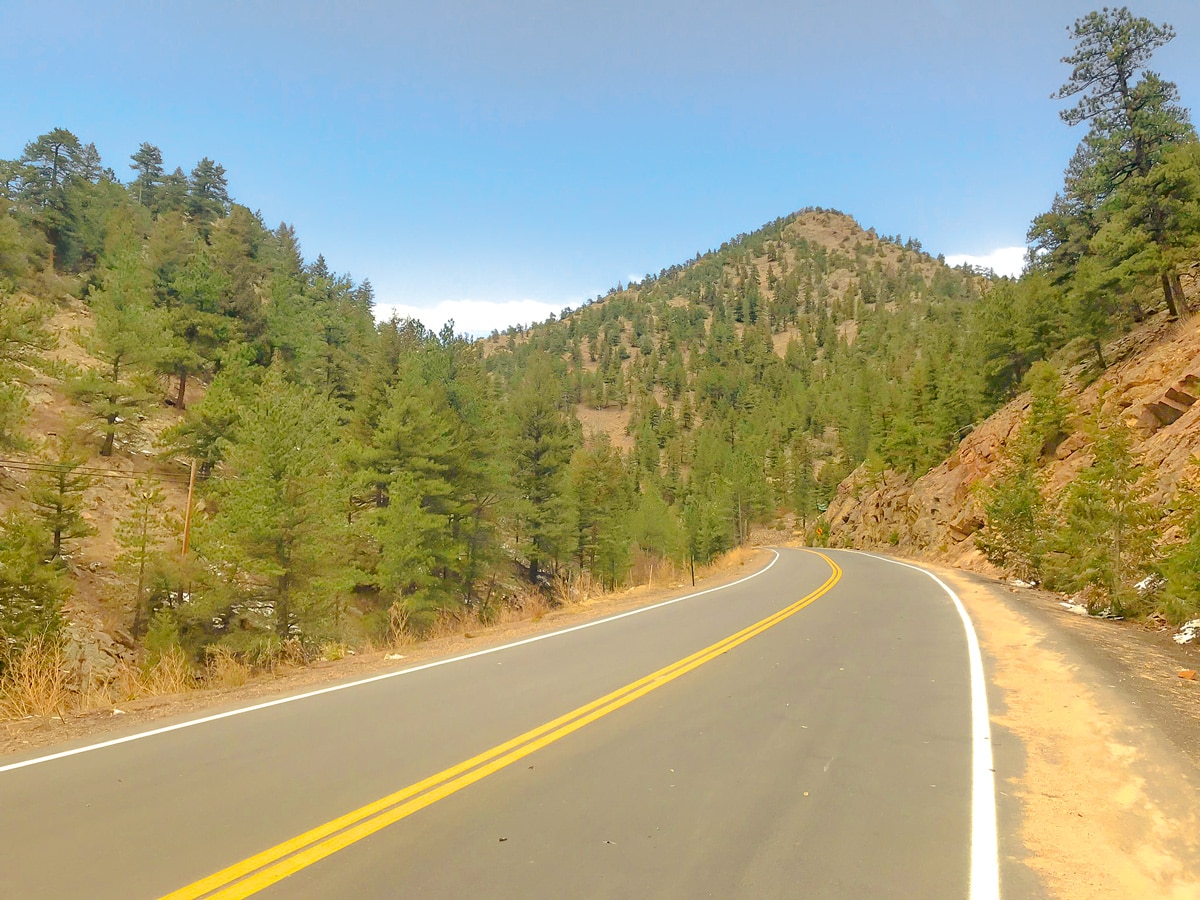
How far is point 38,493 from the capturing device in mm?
18516

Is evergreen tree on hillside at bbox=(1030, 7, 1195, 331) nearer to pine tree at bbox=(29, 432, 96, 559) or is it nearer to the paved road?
the paved road

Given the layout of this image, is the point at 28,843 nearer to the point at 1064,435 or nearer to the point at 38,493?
the point at 38,493

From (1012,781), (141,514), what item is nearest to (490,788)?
(1012,781)

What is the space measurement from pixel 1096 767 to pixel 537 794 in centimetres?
432

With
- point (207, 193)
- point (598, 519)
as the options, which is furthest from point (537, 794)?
point (207, 193)

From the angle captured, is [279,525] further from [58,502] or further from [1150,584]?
[1150,584]

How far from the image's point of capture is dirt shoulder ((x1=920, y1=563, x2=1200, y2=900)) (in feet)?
11.5

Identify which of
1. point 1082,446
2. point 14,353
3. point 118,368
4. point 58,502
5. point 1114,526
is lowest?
point 1114,526

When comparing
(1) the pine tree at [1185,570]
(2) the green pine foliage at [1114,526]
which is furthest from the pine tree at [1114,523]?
(1) the pine tree at [1185,570]

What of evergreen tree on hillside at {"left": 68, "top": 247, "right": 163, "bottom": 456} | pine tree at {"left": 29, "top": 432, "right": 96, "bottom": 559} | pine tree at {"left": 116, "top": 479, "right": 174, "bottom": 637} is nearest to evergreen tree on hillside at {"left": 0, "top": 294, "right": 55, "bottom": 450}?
pine tree at {"left": 29, "top": 432, "right": 96, "bottom": 559}

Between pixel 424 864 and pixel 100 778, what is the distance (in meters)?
2.94

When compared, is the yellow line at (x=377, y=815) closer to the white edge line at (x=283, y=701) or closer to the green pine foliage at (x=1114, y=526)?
the white edge line at (x=283, y=701)

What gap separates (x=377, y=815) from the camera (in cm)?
398

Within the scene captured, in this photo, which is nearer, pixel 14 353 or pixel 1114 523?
pixel 1114 523
